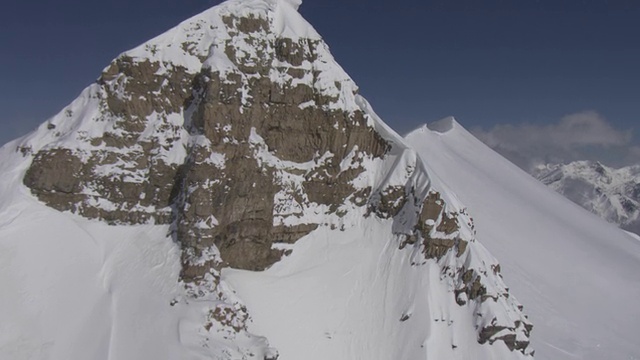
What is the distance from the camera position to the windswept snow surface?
5219 cm

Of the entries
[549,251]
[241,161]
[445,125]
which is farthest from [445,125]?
[241,161]

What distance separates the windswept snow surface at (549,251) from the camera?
52.2 m

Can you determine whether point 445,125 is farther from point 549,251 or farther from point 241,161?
point 241,161

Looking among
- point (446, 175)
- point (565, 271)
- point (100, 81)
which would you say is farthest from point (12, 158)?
point (565, 271)

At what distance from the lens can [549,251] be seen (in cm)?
6369

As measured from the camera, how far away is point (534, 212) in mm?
71312

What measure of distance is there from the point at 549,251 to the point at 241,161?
40550 millimetres

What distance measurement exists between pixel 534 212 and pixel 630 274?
13059 millimetres

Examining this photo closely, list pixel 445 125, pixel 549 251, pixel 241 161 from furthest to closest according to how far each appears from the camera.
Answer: pixel 445 125 → pixel 549 251 → pixel 241 161

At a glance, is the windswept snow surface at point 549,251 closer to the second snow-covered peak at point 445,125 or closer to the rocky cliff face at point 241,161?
the second snow-covered peak at point 445,125

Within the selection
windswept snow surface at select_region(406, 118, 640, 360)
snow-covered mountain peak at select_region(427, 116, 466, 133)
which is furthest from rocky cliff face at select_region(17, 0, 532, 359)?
snow-covered mountain peak at select_region(427, 116, 466, 133)

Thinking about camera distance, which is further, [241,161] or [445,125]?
[445,125]

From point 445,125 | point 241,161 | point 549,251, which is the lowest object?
point 241,161

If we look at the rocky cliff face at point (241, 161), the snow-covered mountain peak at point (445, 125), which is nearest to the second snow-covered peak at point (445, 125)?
the snow-covered mountain peak at point (445, 125)
